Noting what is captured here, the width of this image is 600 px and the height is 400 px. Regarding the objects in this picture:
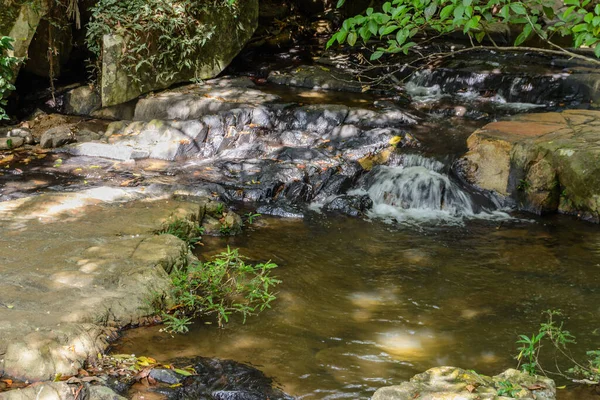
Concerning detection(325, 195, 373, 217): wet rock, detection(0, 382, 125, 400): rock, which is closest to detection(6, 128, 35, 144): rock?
detection(325, 195, 373, 217): wet rock

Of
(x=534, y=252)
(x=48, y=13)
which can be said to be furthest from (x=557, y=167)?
(x=48, y=13)

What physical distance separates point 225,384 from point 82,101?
900 cm

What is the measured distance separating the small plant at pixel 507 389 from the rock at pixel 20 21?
9284 mm

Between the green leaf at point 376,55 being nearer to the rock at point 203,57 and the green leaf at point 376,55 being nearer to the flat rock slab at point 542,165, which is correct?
the flat rock slab at point 542,165

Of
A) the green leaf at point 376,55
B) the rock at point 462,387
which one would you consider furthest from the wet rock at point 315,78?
the rock at point 462,387

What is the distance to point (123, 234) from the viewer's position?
532 cm

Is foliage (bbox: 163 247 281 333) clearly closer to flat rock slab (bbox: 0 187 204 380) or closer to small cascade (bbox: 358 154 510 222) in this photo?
flat rock slab (bbox: 0 187 204 380)

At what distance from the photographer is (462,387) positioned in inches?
119

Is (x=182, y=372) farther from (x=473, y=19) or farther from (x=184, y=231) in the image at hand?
(x=473, y=19)

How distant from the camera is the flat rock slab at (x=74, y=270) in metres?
3.59

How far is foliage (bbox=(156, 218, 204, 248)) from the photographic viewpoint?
5.66 metres

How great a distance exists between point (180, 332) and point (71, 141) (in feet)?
19.9

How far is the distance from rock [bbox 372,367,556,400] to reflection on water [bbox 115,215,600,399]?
547 mm

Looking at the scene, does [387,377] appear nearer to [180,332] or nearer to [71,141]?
[180,332]
